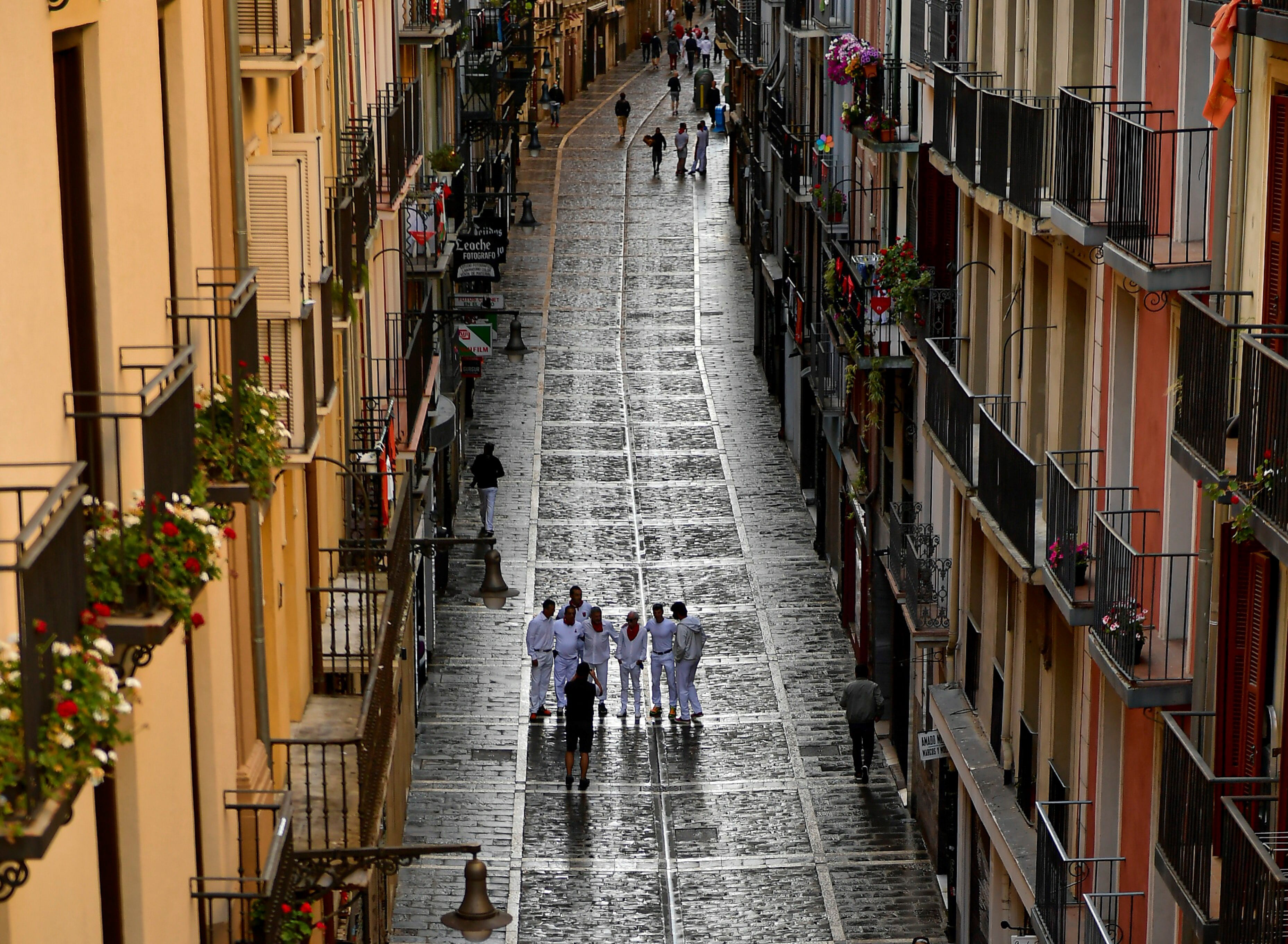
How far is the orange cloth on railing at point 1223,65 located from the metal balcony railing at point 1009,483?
5760 millimetres

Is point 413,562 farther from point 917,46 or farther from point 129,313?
point 129,313

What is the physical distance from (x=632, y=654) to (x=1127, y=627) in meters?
15.6

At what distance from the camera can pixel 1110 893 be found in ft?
51.6

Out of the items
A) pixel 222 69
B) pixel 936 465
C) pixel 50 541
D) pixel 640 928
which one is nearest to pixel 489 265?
pixel 936 465

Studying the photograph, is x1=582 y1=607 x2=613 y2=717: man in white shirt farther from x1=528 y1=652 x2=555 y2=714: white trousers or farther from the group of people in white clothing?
x1=528 y1=652 x2=555 y2=714: white trousers

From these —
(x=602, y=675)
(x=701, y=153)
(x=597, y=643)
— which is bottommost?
(x=602, y=675)

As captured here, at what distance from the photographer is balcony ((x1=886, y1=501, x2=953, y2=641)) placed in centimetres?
2428

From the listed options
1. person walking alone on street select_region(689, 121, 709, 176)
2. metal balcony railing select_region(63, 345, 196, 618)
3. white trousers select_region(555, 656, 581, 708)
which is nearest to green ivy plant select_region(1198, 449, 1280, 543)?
metal balcony railing select_region(63, 345, 196, 618)

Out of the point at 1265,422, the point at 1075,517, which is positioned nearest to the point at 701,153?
the point at 1075,517

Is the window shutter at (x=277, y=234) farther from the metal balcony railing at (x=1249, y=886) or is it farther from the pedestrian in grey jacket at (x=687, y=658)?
the pedestrian in grey jacket at (x=687, y=658)

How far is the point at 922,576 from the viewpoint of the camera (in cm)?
2494

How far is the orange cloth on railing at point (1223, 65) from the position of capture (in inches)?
430

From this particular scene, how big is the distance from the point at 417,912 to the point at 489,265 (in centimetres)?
1892

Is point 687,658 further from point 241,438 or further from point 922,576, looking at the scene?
point 241,438
